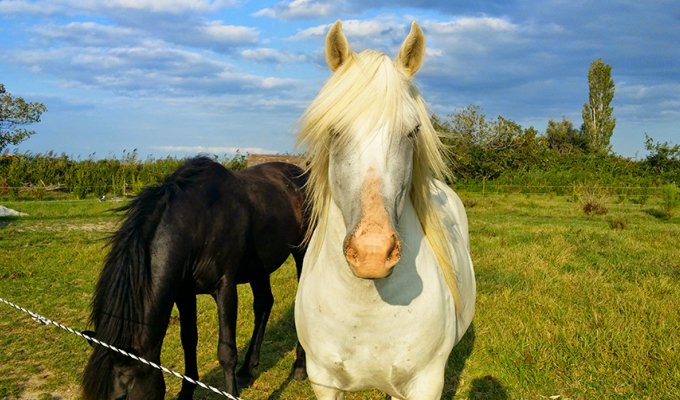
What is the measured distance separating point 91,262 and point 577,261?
776 cm

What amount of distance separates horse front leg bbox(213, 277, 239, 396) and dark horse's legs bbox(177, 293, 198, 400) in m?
0.26

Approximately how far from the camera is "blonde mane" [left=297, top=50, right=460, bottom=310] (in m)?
1.81

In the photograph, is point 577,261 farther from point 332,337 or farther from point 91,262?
point 91,262

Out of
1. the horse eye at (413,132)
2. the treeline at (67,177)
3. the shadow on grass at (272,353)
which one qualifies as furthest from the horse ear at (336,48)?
the treeline at (67,177)

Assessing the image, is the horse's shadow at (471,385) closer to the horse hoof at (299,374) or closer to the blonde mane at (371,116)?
the horse hoof at (299,374)

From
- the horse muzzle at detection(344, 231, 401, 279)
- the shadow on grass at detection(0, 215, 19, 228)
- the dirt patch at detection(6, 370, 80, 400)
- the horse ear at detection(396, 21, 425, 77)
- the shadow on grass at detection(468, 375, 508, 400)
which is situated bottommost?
the dirt patch at detection(6, 370, 80, 400)

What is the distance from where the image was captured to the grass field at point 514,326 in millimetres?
3885

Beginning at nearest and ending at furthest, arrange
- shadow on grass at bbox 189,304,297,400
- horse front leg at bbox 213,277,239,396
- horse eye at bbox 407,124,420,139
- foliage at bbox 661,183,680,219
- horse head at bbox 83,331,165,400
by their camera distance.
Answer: horse eye at bbox 407,124,420,139 → horse head at bbox 83,331,165,400 → horse front leg at bbox 213,277,239,396 → shadow on grass at bbox 189,304,297,400 → foliage at bbox 661,183,680,219

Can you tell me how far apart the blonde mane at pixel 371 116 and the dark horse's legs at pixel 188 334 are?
2.03 meters

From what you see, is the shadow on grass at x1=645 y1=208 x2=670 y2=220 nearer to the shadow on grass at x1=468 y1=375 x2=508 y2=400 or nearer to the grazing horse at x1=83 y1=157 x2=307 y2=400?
the shadow on grass at x1=468 y1=375 x2=508 y2=400

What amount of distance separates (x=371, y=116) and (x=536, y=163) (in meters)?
29.7

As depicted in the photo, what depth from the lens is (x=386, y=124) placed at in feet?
5.83

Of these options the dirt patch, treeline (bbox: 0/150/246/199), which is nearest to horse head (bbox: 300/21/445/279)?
the dirt patch

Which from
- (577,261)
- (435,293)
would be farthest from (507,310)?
(435,293)
